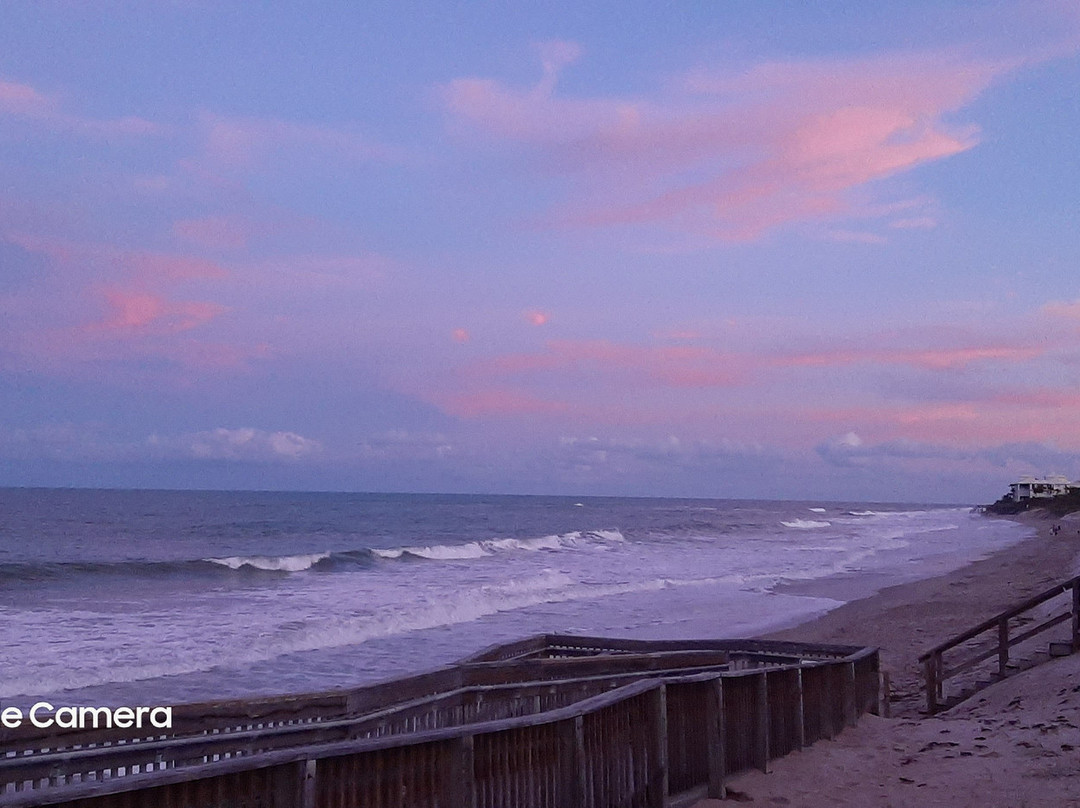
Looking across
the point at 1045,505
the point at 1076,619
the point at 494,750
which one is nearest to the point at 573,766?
the point at 494,750

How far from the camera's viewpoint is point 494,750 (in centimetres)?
616

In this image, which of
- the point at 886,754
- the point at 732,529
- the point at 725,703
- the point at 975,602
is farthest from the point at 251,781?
the point at 732,529

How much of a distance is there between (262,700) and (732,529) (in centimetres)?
8499

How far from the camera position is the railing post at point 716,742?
838 centimetres

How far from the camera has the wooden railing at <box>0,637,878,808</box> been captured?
16.1 ft

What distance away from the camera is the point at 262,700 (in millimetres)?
7570

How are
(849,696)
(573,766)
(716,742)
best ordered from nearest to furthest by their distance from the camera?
(573,766) → (716,742) → (849,696)

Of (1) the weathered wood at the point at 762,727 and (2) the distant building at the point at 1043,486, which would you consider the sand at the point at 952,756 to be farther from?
(2) the distant building at the point at 1043,486

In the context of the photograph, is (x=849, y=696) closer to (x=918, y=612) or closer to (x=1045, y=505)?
(x=918, y=612)

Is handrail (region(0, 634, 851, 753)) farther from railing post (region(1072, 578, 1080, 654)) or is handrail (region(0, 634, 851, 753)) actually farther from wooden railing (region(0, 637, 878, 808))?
railing post (region(1072, 578, 1080, 654))

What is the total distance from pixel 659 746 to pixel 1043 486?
16012 centimetres

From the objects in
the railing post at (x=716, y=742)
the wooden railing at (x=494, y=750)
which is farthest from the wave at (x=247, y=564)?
the railing post at (x=716, y=742)

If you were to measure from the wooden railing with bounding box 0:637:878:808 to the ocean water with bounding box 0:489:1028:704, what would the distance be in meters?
4.00

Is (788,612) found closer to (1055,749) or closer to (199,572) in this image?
(1055,749)
